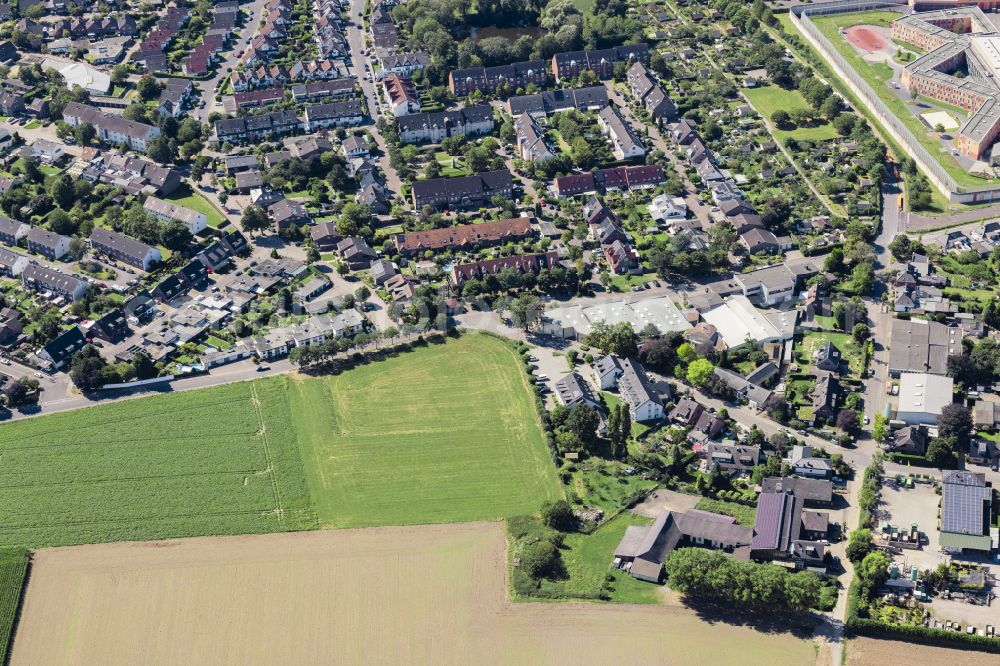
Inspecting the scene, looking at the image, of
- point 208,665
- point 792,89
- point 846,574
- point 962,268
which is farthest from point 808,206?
point 208,665

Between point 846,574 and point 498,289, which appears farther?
point 498,289

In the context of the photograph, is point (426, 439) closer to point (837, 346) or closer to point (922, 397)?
point (837, 346)

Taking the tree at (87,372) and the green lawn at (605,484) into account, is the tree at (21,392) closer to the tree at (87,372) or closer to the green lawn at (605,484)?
the tree at (87,372)

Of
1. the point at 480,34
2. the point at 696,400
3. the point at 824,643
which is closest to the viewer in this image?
the point at 824,643

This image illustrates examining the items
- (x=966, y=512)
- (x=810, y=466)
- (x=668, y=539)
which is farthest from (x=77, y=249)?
(x=966, y=512)

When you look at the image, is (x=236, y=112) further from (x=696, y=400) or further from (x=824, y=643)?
(x=824, y=643)

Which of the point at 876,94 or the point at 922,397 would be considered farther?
the point at 876,94
